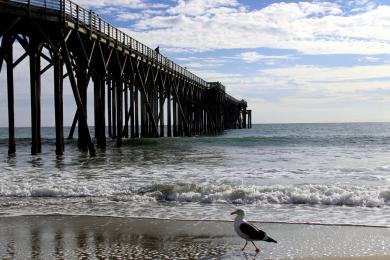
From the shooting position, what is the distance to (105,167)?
16.7 metres

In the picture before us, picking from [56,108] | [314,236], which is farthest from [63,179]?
[314,236]

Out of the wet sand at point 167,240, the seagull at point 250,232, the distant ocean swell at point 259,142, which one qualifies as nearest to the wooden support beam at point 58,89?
the wet sand at point 167,240

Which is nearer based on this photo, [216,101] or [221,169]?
[221,169]

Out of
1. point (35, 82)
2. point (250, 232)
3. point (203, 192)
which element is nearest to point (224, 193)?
point (203, 192)

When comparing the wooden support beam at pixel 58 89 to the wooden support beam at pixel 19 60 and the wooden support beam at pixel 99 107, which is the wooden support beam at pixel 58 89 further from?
the wooden support beam at pixel 99 107

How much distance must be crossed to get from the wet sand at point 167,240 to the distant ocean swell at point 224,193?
2.28 m

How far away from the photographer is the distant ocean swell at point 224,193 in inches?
385

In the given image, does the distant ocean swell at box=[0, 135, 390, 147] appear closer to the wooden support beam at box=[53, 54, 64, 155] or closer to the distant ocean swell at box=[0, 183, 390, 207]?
the wooden support beam at box=[53, 54, 64, 155]

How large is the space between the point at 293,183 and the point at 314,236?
18.9ft

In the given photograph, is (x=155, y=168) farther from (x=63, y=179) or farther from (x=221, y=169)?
(x=63, y=179)

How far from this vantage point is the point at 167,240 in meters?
6.68

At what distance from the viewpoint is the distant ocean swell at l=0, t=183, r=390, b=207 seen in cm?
979

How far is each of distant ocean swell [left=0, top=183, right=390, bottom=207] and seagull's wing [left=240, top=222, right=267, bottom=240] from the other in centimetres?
395

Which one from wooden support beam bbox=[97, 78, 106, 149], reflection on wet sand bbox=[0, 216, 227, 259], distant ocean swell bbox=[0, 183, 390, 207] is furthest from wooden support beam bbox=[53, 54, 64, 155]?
reflection on wet sand bbox=[0, 216, 227, 259]
